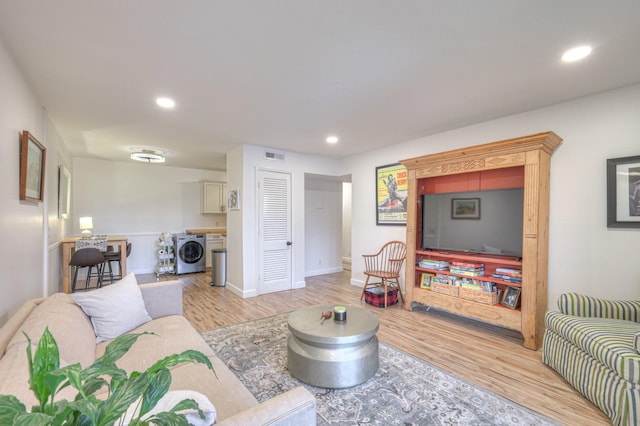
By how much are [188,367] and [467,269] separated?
3.09 metres

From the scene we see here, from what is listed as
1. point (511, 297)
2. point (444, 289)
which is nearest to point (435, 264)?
point (444, 289)

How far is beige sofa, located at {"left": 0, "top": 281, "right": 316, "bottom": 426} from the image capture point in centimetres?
93

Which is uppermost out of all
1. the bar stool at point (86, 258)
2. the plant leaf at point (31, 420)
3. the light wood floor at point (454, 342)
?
the plant leaf at point (31, 420)

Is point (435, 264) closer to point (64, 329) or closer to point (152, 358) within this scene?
point (152, 358)

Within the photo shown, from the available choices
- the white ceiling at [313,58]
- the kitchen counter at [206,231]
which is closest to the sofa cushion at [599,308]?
the white ceiling at [313,58]

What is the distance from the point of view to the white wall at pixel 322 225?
627cm

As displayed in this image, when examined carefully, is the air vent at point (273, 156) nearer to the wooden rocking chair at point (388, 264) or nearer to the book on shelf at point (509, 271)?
the wooden rocking chair at point (388, 264)

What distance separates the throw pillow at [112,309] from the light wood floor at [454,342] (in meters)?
1.30

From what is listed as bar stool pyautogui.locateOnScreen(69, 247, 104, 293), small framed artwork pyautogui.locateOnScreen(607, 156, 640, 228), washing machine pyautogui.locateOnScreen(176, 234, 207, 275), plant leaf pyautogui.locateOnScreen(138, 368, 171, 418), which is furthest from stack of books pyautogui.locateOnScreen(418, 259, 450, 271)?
washing machine pyautogui.locateOnScreen(176, 234, 207, 275)

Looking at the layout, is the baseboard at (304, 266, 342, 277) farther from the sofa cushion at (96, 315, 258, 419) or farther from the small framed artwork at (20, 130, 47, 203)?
the small framed artwork at (20, 130, 47, 203)

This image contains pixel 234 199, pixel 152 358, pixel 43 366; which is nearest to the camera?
pixel 43 366

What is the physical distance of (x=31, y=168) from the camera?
2447mm

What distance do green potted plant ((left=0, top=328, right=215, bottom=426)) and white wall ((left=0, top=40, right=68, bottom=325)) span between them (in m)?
1.93

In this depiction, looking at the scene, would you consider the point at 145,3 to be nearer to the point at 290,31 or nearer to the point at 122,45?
the point at 122,45
